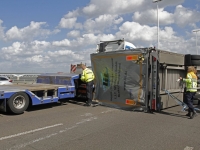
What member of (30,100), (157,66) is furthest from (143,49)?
(30,100)

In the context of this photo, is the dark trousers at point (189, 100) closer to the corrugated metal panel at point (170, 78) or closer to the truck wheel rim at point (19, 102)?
the corrugated metal panel at point (170, 78)

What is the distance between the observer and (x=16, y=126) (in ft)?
20.1

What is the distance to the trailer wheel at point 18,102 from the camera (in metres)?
7.29

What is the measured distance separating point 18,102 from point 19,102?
0.03 m

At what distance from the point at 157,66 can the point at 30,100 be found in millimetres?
4756

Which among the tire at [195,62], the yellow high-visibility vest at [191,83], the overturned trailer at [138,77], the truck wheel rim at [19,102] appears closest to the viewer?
the truck wheel rim at [19,102]

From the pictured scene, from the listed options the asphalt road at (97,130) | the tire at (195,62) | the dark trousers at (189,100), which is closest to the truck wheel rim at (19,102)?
the asphalt road at (97,130)

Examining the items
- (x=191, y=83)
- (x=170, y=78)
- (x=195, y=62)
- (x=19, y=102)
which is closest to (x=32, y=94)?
(x=19, y=102)

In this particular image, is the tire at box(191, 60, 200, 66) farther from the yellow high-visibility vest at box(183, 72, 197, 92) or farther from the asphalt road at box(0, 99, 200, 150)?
the asphalt road at box(0, 99, 200, 150)

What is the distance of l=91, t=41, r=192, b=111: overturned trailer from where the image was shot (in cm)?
827

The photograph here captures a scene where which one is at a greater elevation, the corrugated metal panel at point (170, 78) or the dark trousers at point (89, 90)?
the corrugated metal panel at point (170, 78)

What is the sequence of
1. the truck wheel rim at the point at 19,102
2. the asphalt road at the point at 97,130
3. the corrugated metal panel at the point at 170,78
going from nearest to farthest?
the asphalt road at the point at 97,130 → the truck wheel rim at the point at 19,102 → the corrugated metal panel at the point at 170,78

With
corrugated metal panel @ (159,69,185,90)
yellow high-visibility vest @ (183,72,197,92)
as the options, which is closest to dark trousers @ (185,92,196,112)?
yellow high-visibility vest @ (183,72,197,92)

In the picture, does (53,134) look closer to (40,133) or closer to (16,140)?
(40,133)
